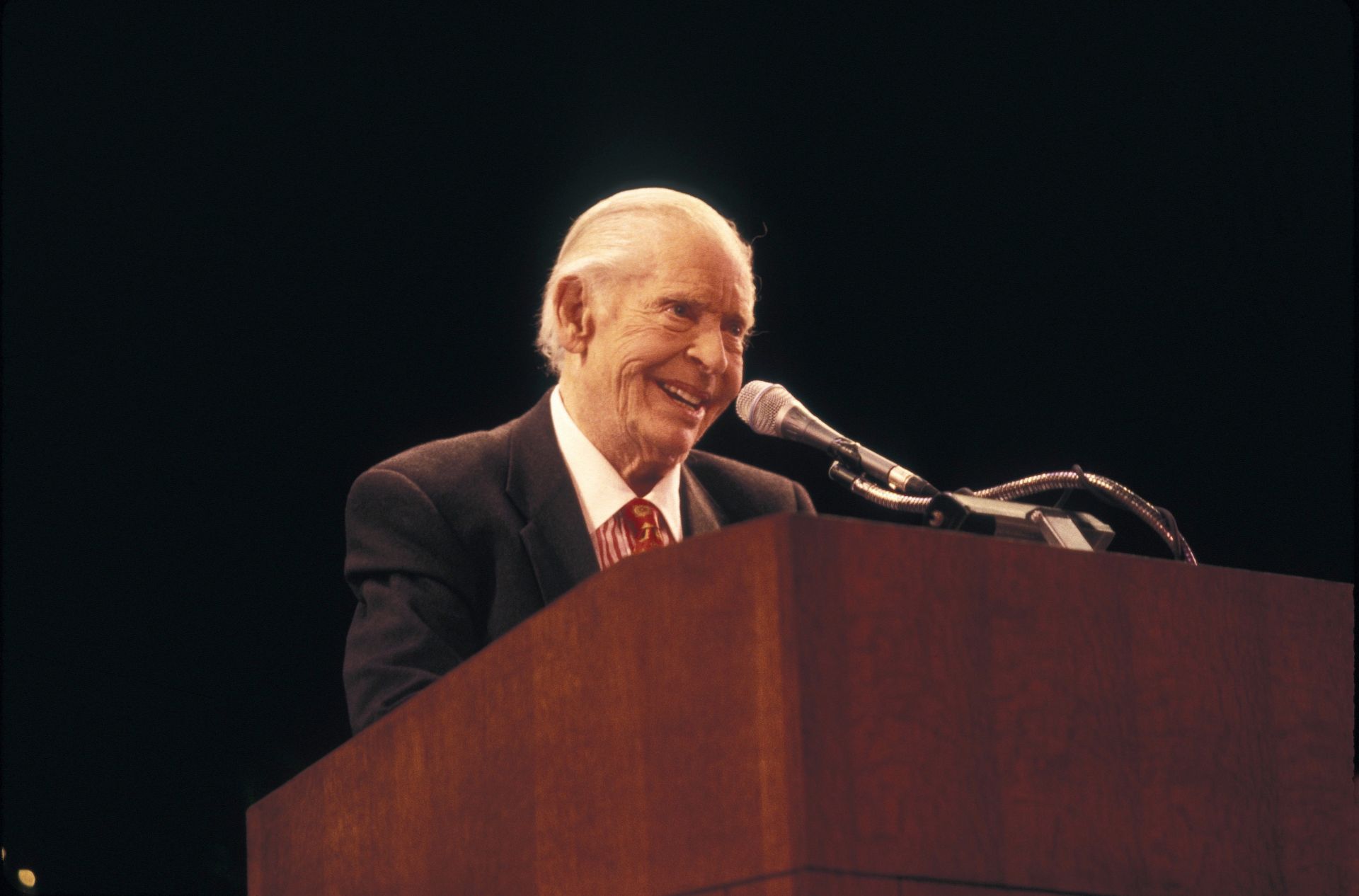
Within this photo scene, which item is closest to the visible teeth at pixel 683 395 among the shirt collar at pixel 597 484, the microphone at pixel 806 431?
the shirt collar at pixel 597 484

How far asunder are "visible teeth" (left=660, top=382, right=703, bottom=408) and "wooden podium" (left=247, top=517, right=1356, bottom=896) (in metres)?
0.99

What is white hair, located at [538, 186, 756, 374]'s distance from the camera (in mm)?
2275

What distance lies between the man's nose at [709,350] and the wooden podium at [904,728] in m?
1.00

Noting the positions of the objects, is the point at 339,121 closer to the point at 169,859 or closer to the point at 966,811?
the point at 169,859

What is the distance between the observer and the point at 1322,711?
4.11 feet

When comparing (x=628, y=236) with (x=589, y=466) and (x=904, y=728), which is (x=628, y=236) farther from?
(x=904, y=728)

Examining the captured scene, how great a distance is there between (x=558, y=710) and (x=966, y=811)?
317 millimetres

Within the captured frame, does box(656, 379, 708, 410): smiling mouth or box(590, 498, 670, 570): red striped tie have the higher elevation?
box(656, 379, 708, 410): smiling mouth

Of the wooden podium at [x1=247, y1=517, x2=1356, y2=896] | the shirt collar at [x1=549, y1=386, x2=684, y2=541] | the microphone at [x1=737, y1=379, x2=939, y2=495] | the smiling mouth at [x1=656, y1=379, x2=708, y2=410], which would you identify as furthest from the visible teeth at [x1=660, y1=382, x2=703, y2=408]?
the wooden podium at [x1=247, y1=517, x2=1356, y2=896]

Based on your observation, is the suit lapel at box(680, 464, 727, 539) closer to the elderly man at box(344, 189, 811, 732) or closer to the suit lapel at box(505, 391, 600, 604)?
the elderly man at box(344, 189, 811, 732)

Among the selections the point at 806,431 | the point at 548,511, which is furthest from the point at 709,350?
the point at 806,431

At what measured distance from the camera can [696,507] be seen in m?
2.31

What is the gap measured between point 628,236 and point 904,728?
1.36 m

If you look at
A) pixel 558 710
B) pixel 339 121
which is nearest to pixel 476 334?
pixel 339 121
